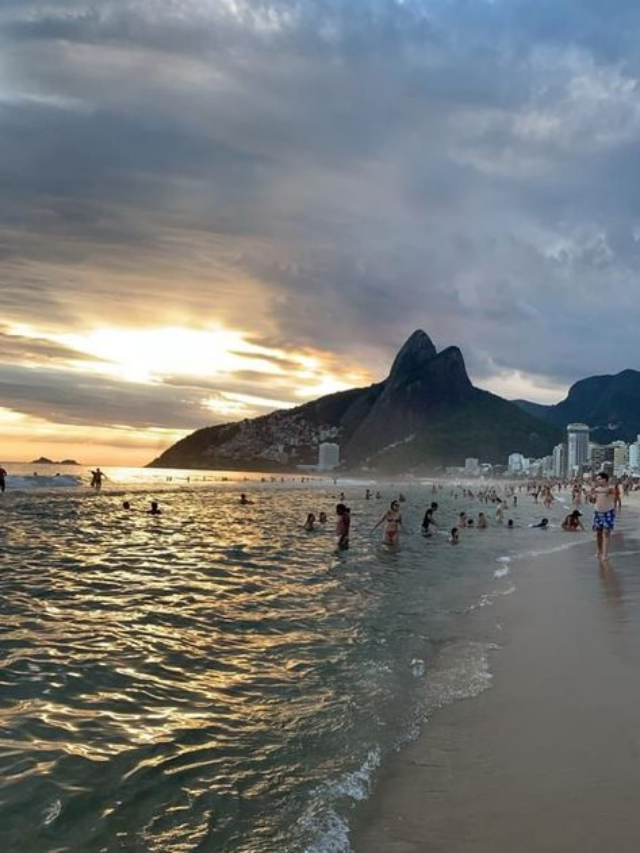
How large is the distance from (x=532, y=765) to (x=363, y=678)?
9.61 ft

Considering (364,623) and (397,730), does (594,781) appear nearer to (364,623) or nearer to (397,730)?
(397,730)

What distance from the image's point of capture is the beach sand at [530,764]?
4.09 metres

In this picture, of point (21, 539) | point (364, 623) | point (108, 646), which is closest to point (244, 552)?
point (21, 539)

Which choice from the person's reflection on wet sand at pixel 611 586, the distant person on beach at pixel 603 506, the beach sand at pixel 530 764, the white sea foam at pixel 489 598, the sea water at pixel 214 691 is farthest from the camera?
the distant person on beach at pixel 603 506

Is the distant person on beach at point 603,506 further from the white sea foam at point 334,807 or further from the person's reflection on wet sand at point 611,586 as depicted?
the white sea foam at point 334,807

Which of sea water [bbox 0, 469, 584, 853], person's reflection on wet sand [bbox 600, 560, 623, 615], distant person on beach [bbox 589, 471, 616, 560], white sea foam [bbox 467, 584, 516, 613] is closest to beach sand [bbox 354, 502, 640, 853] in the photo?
sea water [bbox 0, 469, 584, 853]

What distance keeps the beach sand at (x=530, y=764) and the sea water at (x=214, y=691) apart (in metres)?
0.28

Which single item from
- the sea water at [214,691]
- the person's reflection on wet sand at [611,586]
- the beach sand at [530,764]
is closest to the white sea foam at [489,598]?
the sea water at [214,691]

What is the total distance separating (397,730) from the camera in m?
6.15

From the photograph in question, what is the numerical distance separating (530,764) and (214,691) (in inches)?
133

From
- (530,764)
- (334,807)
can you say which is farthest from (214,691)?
(530,764)

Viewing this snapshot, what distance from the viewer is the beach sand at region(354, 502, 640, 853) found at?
4090 mm

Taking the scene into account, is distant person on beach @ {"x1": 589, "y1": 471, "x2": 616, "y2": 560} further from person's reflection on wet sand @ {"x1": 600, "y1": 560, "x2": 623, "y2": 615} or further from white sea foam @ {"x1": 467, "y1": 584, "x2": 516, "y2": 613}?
white sea foam @ {"x1": 467, "y1": 584, "x2": 516, "y2": 613}

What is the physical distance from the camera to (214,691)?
7211mm
